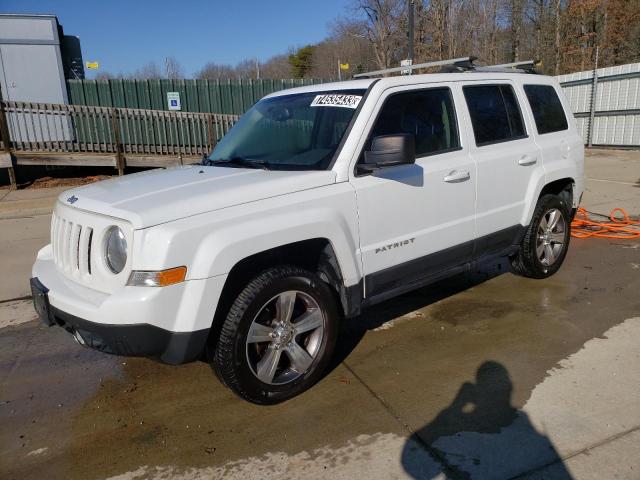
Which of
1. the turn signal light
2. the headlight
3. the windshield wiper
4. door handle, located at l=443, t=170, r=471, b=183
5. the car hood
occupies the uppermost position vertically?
the windshield wiper

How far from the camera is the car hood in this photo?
2.68m

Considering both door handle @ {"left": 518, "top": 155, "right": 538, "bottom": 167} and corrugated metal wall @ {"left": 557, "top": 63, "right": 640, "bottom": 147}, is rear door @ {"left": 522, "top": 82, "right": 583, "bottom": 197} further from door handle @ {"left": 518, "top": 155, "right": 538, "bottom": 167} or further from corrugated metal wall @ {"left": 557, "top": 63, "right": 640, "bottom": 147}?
corrugated metal wall @ {"left": 557, "top": 63, "right": 640, "bottom": 147}

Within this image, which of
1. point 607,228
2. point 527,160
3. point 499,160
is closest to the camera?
point 499,160

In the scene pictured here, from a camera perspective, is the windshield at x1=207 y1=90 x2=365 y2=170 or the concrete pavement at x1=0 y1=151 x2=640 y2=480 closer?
the concrete pavement at x1=0 y1=151 x2=640 y2=480

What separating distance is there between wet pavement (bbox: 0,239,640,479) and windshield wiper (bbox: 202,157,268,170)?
147 centimetres

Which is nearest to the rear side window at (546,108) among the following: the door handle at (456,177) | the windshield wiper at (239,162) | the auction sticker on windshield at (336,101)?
the door handle at (456,177)

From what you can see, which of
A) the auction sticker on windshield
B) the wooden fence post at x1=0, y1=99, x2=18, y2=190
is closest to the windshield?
the auction sticker on windshield

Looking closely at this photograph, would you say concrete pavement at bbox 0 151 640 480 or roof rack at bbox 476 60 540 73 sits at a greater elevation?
roof rack at bbox 476 60 540 73

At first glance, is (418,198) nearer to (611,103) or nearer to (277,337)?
(277,337)

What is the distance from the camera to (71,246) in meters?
2.98

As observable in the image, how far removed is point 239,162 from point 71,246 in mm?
1279

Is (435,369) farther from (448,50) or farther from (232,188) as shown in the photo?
(448,50)

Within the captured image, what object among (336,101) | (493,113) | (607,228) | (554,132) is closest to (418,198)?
(336,101)

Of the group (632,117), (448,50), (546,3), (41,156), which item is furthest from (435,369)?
(546,3)
